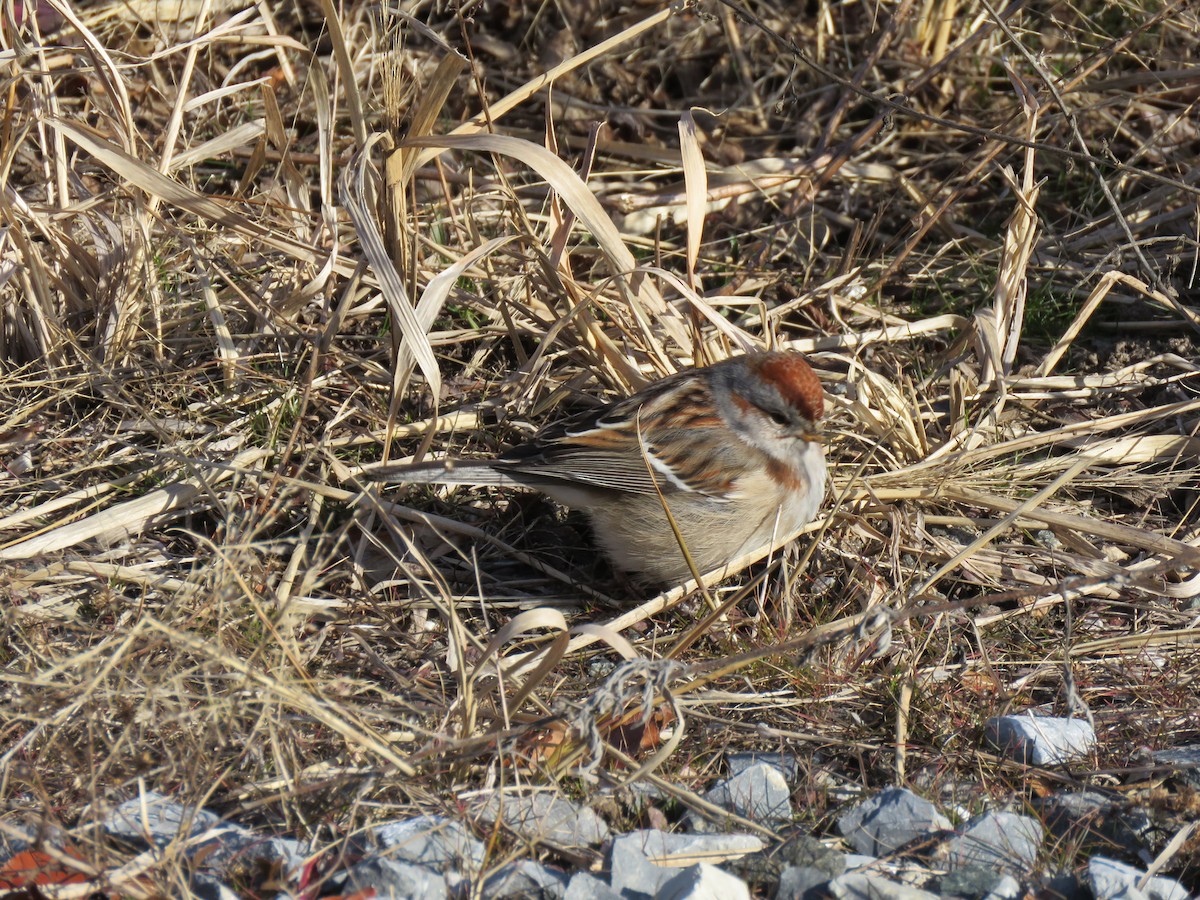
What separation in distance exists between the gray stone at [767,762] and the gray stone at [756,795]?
31 millimetres

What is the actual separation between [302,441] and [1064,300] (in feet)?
11.0

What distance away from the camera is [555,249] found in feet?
15.1

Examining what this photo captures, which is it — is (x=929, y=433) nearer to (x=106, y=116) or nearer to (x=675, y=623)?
(x=675, y=623)

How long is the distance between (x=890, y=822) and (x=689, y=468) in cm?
156

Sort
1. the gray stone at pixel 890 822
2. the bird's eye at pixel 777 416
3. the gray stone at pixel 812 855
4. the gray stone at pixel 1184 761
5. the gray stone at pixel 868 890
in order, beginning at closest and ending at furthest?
the gray stone at pixel 868 890 → the gray stone at pixel 812 855 → the gray stone at pixel 890 822 → the gray stone at pixel 1184 761 → the bird's eye at pixel 777 416

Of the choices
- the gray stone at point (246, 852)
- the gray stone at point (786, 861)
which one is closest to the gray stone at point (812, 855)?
the gray stone at point (786, 861)

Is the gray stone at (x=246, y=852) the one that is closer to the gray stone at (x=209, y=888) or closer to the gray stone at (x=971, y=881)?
the gray stone at (x=209, y=888)

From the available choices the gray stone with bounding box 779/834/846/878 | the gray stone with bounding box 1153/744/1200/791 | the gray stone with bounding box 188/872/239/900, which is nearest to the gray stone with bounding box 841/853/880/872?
the gray stone with bounding box 779/834/846/878

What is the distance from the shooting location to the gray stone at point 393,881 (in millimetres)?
2719

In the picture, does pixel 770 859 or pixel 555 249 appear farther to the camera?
pixel 555 249

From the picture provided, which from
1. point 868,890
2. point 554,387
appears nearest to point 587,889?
point 868,890

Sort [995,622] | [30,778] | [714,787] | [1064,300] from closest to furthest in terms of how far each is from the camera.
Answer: [30,778] < [714,787] < [995,622] < [1064,300]

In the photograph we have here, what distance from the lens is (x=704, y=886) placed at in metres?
2.66

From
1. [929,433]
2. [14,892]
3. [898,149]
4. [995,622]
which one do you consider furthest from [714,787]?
[898,149]
